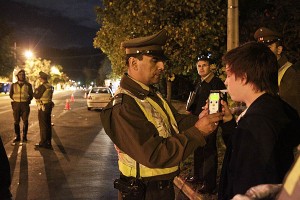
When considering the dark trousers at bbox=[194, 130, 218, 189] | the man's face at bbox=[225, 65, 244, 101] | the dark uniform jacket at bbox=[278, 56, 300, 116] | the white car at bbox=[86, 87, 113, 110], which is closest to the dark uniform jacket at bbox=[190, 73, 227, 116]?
the dark trousers at bbox=[194, 130, 218, 189]

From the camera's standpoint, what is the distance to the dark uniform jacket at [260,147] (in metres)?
1.89

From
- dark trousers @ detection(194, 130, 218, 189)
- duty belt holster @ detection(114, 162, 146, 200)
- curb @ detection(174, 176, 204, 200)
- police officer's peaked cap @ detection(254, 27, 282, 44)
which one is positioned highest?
police officer's peaked cap @ detection(254, 27, 282, 44)

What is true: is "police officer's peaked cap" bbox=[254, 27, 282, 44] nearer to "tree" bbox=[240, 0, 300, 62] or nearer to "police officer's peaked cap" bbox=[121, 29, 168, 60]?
"police officer's peaked cap" bbox=[121, 29, 168, 60]

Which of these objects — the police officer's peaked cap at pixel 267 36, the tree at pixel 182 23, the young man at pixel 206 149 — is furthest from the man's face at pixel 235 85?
the tree at pixel 182 23

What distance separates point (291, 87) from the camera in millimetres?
3377

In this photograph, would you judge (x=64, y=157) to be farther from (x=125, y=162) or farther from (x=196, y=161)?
(x=125, y=162)

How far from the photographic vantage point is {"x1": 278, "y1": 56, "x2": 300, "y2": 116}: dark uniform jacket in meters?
3.30

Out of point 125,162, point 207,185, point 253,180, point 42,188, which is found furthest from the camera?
point 42,188

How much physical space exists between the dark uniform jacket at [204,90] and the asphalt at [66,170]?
1.23m

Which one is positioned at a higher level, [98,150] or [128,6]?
[128,6]

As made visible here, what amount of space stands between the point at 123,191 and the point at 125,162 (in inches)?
8.4

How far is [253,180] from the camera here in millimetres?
1878

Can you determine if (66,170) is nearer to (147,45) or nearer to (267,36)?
(267,36)

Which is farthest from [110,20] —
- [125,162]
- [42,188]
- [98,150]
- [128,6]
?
[125,162]
